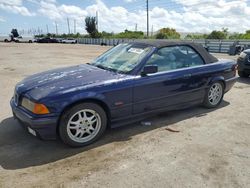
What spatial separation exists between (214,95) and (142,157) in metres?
2.64

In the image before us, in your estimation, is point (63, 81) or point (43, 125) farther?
point (63, 81)

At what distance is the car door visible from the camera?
13.5 feet

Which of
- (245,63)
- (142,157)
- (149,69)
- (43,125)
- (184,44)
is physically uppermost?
(184,44)

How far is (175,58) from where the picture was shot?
181 inches

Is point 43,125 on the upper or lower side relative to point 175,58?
lower

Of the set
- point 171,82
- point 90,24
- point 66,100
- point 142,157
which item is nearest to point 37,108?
point 66,100

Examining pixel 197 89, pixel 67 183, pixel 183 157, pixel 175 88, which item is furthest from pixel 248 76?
pixel 67 183

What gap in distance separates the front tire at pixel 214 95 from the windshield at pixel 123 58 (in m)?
1.68

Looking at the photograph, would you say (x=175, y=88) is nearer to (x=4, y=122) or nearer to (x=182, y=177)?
(x=182, y=177)

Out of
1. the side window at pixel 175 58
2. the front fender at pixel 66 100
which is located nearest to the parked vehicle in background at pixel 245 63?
the side window at pixel 175 58

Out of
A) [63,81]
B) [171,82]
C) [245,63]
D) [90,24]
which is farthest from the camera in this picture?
[90,24]

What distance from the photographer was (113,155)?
3.40 metres

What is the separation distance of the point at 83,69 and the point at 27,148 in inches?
62.5

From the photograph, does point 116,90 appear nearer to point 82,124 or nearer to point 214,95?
point 82,124
